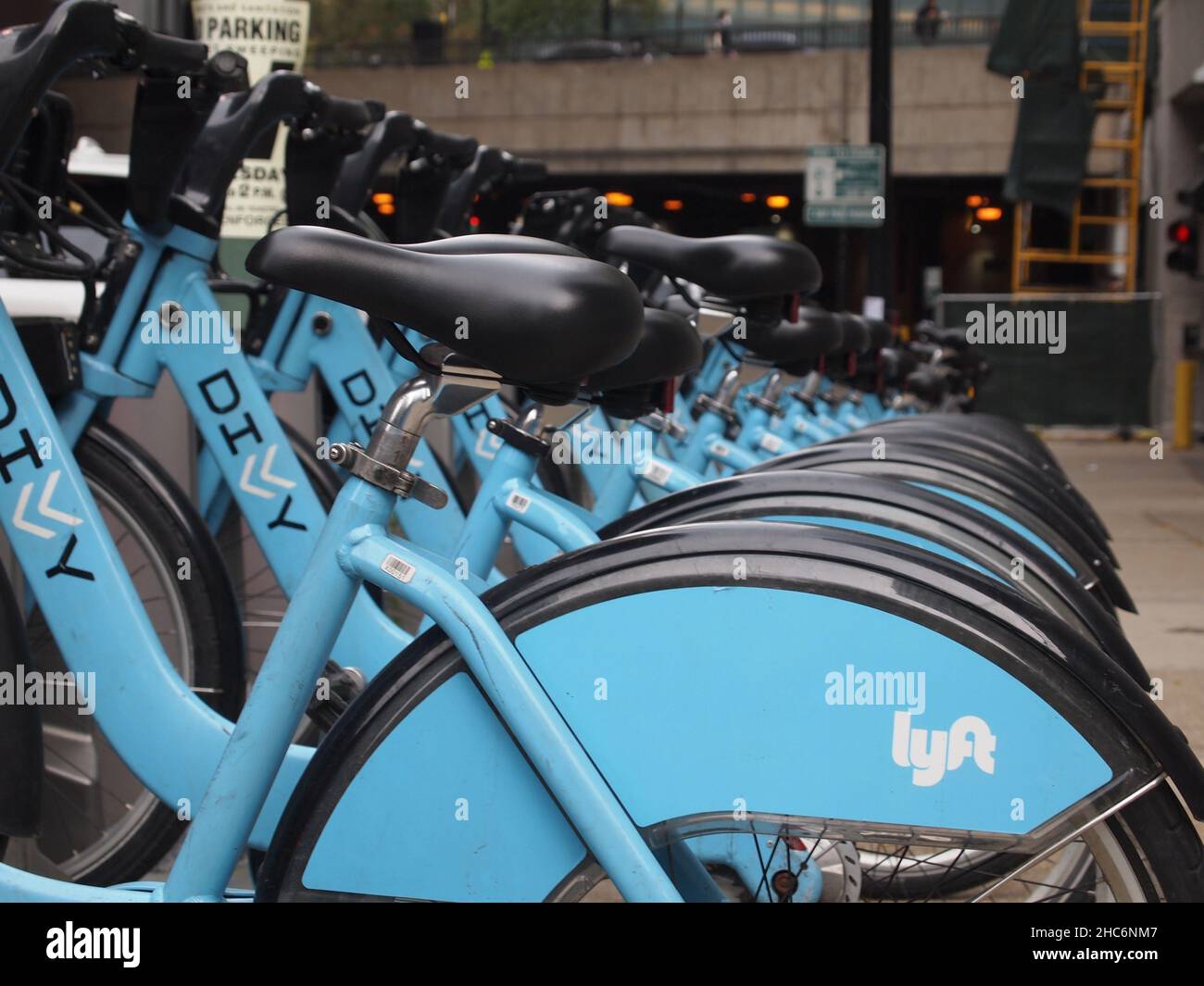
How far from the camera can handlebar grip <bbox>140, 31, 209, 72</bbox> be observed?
102 inches

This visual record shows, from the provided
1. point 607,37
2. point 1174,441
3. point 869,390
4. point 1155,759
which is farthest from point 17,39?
point 607,37

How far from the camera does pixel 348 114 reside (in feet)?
11.0

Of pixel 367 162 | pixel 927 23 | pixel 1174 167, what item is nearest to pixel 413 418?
pixel 367 162

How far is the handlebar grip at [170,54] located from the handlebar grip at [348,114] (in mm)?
499

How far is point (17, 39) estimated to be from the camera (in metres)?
2.26

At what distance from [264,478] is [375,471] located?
1342mm

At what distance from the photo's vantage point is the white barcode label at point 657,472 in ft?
10.0

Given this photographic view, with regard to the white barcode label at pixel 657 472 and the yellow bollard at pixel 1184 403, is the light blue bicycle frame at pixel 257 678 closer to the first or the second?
the white barcode label at pixel 657 472

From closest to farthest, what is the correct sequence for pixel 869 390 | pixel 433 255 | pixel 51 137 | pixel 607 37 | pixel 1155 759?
pixel 1155 759, pixel 433 255, pixel 51 137, pixel 869 390, pixel 607 37

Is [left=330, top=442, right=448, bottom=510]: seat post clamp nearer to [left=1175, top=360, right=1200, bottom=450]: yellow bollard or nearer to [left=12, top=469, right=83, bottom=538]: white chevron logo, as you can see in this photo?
[left=12, top=469, right=83, bottom=538]: white chevron logo

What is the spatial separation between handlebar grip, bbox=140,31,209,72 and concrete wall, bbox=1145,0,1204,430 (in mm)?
18410

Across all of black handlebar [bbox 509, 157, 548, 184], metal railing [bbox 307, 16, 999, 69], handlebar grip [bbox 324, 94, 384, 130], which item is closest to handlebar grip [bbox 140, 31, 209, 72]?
handlebar grip [bbox 324, 94, 384, 130]

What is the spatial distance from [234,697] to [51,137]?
3.71ft

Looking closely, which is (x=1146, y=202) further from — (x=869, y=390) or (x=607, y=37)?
(x=869, y=390)
